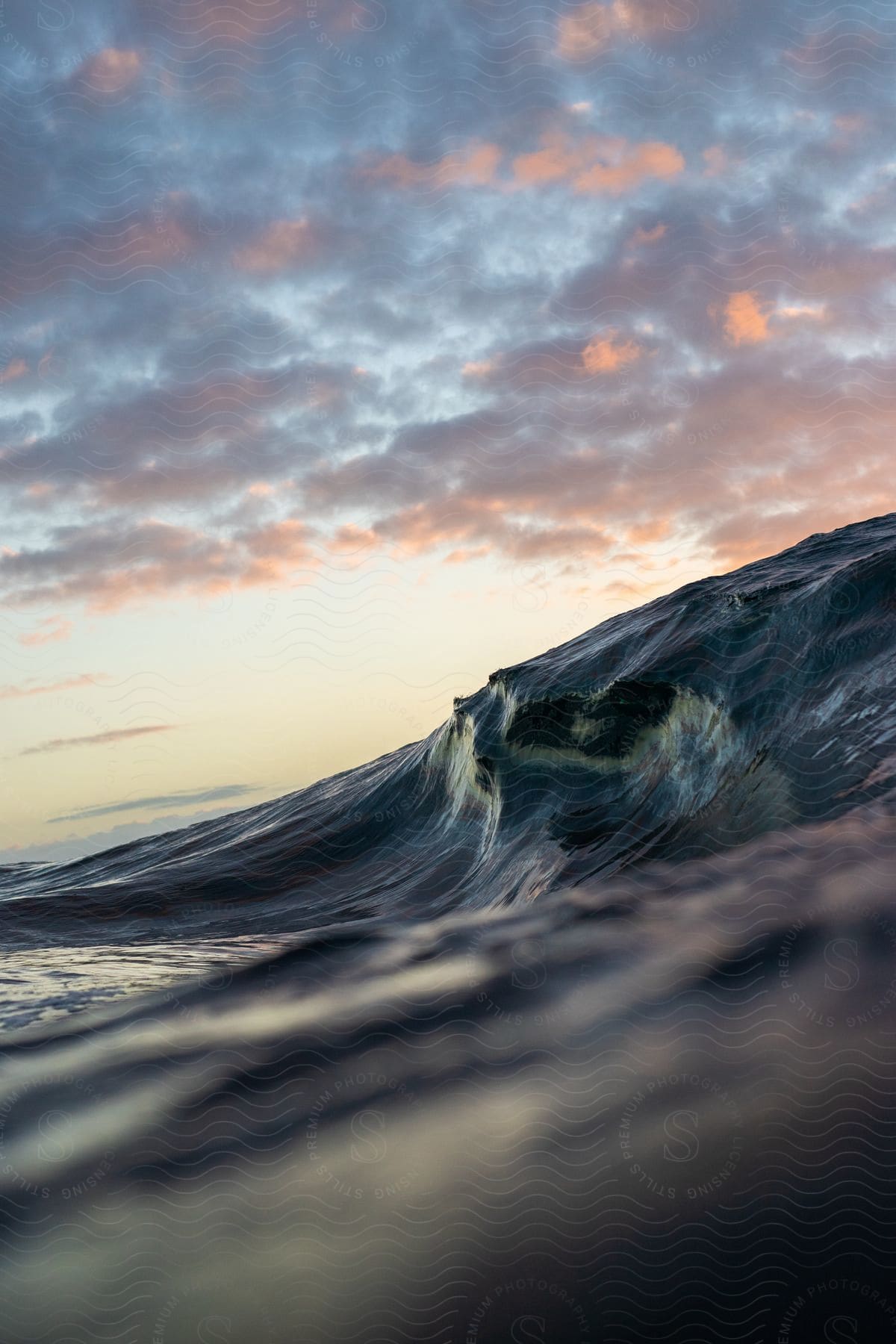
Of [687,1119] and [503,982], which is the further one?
[503,982]

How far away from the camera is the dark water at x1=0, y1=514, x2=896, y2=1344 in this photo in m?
2.43

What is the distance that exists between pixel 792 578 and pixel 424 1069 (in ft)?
15.4

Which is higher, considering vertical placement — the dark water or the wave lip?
the wave lip

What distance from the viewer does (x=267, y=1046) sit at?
3623mm

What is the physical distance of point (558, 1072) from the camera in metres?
3.12

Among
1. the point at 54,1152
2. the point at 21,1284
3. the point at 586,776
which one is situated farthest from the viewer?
the point at 586,776

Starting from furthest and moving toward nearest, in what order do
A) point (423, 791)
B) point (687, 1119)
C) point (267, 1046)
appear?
point (423, 791), point (267, 1046), point (687, 1119)

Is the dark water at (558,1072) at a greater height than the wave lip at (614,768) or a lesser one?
lesser

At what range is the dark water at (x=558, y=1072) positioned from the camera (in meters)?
2.43

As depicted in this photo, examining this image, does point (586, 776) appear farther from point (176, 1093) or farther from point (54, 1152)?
point (54, 1152)

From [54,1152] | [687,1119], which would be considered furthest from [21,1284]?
[687,1119]

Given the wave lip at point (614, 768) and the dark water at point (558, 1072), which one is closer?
the dark water at point (558, 1072)

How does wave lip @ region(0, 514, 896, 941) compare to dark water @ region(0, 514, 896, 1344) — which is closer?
dark water @ region(0, 514, 896, 1344)

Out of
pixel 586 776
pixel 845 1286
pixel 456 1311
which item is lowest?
pixel 845 1286
